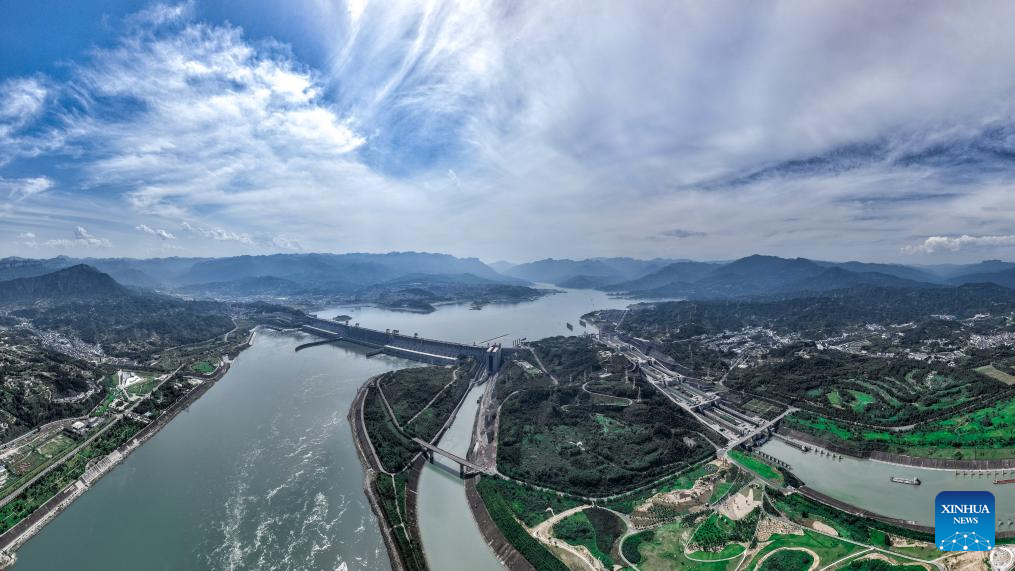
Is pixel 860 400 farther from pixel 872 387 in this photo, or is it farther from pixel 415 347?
pixel 415 347

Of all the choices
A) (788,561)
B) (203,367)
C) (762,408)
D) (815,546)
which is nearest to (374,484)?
(788,561)

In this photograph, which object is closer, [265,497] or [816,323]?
[265,497]


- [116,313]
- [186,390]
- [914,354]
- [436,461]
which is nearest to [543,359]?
[436,461]

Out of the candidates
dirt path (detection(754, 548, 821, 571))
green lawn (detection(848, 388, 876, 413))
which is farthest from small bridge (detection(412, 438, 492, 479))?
green lawn (detection(848, 388, 876, 413))

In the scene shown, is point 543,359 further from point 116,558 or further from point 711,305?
point 711,305

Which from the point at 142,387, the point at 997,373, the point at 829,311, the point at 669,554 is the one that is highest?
the point at 829,311
